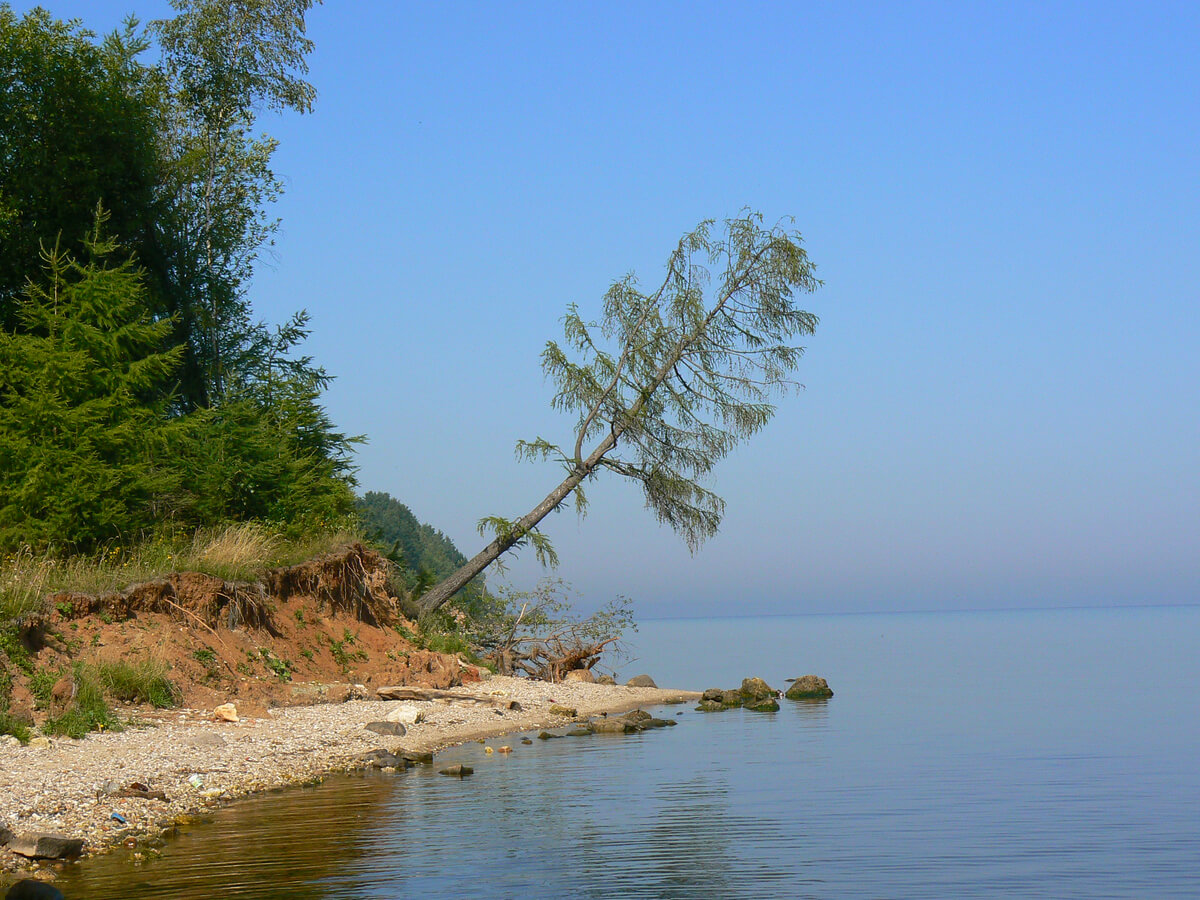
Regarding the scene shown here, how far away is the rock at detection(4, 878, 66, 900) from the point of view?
9.61 metres

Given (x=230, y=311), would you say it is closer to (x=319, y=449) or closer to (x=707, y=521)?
(x=319, y=449)

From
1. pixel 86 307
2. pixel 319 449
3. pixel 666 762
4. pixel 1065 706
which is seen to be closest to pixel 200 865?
pixel 666 762

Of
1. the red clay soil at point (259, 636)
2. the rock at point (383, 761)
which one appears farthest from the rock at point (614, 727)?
the rock at point (383, 761)

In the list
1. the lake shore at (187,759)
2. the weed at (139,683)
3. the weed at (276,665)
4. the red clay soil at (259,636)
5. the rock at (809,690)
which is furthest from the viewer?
the rock at (809,690)

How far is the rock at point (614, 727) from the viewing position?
950 inches

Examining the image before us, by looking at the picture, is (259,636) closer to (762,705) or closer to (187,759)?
(187,759)

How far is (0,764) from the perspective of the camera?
540 inches

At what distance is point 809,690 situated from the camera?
110ft

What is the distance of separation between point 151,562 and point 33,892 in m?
12.4

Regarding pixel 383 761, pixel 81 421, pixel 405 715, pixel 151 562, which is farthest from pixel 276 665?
pixel 81 421

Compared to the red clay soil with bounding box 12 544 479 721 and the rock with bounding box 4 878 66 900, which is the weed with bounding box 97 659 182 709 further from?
the rock with bounding box 4 878 66 900

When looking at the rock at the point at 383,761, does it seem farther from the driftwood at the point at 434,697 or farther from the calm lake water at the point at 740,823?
the driftwood at the point at 434,697

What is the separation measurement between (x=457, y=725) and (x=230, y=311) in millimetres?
18172

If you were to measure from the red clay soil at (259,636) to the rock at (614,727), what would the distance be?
4131mm
